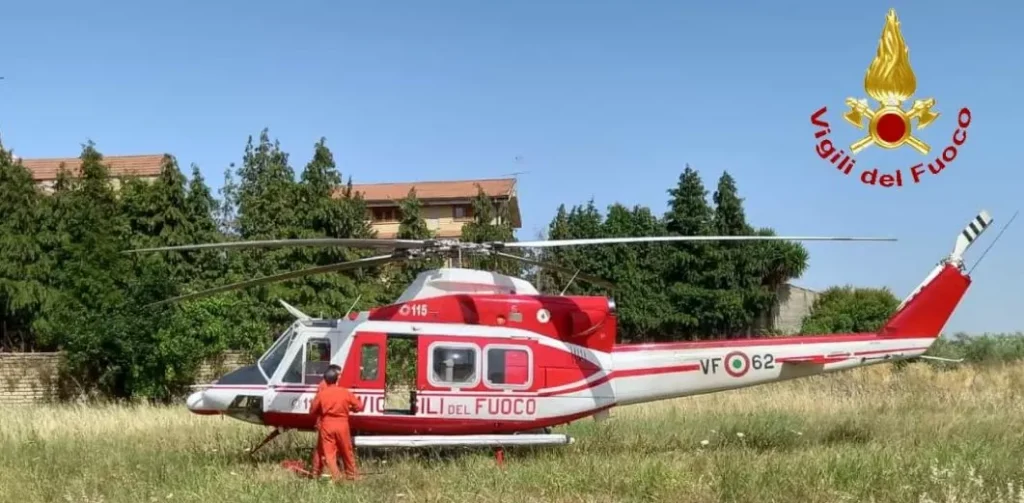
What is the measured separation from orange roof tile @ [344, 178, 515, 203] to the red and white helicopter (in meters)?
37.1

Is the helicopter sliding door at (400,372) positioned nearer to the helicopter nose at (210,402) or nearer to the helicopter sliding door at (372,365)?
the helicopter sliding door at (372,365)

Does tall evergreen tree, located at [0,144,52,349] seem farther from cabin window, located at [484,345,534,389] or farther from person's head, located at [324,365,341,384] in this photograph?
cabin window, located at [484,345,534,389]

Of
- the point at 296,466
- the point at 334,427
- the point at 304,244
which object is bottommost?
the point at 296,466

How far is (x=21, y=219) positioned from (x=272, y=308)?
8.03 m

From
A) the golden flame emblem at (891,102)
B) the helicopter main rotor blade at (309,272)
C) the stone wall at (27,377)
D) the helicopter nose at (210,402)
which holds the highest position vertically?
the golden flame emblem at (891,102)

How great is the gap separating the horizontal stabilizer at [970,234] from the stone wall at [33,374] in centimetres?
1813

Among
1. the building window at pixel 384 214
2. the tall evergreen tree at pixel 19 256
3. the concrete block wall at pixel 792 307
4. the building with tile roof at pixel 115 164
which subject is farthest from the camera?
the building window at pixel 384 214

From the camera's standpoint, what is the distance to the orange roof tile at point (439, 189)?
2008 inches

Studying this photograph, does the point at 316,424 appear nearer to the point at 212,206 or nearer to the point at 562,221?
the point at 212,206

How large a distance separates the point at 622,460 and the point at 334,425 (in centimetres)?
358

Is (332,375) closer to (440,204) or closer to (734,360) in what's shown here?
(734,360)

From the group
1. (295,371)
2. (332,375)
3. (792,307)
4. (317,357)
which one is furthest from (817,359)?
(792,307)

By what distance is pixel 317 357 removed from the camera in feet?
38.4

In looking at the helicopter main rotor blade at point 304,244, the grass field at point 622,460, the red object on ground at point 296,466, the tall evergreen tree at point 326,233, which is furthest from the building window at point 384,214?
the helicopter main rotor blade at point 304,244
